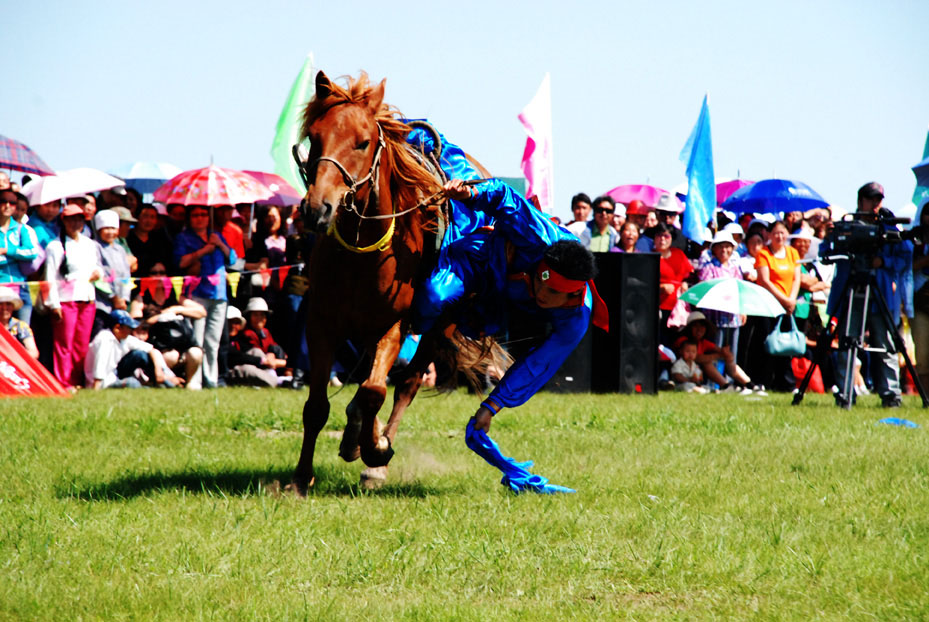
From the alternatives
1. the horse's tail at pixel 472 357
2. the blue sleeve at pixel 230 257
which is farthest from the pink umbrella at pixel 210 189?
the horse's tail at pixel 472 357

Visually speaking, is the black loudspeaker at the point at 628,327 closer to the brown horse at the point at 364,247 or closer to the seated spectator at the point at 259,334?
the seated spectator at the point at 259,334

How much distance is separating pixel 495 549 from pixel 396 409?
2.49 m

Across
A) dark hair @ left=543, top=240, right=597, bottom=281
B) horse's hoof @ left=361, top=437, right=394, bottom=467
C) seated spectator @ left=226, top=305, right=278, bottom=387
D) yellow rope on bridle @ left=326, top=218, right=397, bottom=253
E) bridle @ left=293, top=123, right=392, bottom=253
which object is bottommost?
seated spectator @ left=226, top=305, right=278, bottom=387

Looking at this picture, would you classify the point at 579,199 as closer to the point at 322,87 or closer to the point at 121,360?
the point at 121,360

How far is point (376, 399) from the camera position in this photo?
600 centimetres

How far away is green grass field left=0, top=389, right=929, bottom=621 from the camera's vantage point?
13.9 feet

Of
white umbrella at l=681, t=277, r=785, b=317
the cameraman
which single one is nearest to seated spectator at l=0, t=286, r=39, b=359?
white umbrella at l=681, t=277, r=785, b=317

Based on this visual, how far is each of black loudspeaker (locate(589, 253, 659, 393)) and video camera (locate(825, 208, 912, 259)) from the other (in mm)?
2231

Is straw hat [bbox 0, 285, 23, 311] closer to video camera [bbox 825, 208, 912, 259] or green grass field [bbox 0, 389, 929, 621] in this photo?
green grass field [bbox 0, 389, 929, 621]

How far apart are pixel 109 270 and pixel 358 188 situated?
22.8ft

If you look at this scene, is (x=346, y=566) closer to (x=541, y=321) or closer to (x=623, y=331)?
(x=541, y=321)

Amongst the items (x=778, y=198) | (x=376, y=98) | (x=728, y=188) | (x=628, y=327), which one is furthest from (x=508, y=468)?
(x=728, y=188)

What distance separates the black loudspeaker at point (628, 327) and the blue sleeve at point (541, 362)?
6.44 meters

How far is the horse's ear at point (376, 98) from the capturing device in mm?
6050
